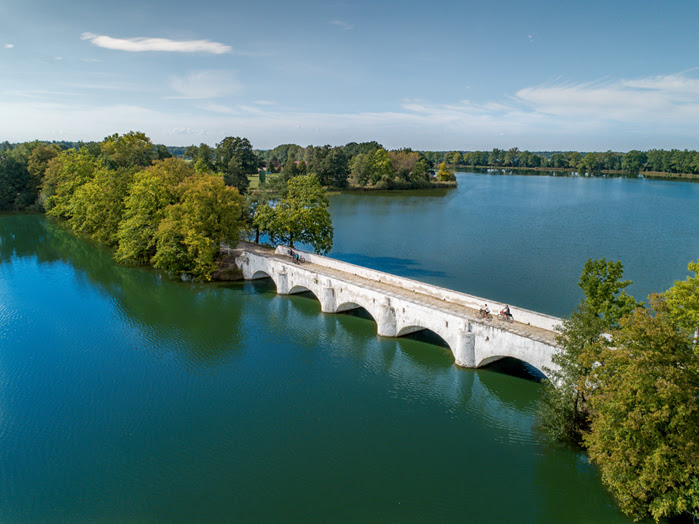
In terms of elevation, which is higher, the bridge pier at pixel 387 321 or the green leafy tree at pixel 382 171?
the green leafy tree at pixel 382 171

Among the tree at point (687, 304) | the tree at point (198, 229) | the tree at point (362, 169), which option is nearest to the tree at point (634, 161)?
the tree at point (362, 169)

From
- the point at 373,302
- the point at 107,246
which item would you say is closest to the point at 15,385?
the point at 373,302

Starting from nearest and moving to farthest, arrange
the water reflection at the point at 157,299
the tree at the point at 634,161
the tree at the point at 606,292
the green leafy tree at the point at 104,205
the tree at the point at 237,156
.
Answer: the tree at the point at 606,292 < the water reflection at the point at 157,299 < the green leafy tree at the point at 104,205 < the tree at the point at 237,156 < the tree at the point at 634,161

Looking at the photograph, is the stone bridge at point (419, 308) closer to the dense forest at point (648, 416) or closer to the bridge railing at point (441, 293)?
the bridge railing at point (441, 293)

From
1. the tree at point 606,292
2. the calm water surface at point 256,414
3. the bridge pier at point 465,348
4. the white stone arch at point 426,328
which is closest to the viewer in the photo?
the calm water surface at point 256,414

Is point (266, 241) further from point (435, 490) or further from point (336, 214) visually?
point (435, 490)
